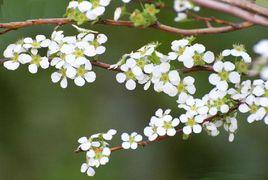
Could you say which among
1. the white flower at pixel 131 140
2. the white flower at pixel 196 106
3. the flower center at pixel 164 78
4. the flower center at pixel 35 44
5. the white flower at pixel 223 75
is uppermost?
the flower center at pixel 35 44

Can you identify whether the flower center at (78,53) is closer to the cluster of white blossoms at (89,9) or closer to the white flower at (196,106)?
the cluster of white blossoms at (89,9)

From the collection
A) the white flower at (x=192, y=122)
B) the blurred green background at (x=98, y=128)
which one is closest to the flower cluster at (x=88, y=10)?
the white flower at (x=192, y=122)

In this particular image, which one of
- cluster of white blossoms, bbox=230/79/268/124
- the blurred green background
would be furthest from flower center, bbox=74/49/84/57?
the blurred green background

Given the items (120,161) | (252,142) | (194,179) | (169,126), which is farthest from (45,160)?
(169,126)

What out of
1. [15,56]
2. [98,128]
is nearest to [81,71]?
[15,56]

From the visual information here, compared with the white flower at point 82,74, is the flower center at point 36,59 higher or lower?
higher

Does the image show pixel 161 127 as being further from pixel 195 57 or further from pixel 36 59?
pixel 36 59
